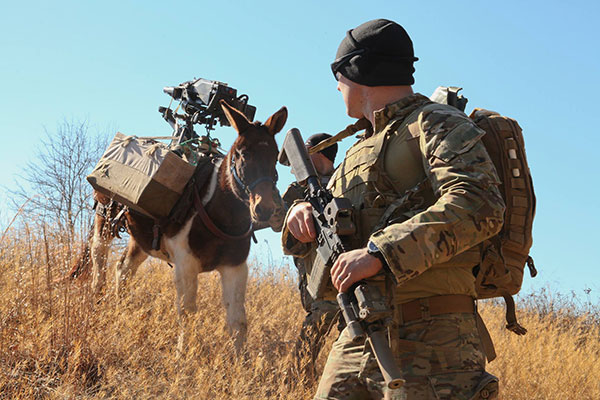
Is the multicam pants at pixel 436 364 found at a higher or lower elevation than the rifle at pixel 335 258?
lower

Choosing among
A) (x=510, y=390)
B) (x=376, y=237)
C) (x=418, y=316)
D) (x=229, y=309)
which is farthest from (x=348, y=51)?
(x=510, y=390)

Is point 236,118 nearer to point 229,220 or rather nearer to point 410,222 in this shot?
point 229,220

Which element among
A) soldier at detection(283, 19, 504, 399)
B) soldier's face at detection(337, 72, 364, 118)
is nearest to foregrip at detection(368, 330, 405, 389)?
soldier at detection(283, 19, 504, 399)

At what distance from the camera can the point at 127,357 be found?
5.17 metres

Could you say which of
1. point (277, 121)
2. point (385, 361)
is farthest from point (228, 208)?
point (385, 361)

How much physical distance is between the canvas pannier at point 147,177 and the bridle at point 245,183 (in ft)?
2.05


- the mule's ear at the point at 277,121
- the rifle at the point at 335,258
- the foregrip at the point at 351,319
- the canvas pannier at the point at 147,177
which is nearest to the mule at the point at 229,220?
the mule's ear at the point at 277,121

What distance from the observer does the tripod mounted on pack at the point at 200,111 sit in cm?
753

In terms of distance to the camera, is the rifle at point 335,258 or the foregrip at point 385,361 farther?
the rifle at point 335,258

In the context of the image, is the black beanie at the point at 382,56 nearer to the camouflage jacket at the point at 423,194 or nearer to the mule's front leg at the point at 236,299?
the camouflage jacket at the point at 423,194

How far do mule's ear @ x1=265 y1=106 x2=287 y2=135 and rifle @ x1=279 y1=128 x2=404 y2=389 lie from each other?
3308mm

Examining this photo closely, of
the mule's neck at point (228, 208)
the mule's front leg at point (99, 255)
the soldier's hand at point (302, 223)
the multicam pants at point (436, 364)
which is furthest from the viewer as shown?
the mule's neck at point (228, 208)

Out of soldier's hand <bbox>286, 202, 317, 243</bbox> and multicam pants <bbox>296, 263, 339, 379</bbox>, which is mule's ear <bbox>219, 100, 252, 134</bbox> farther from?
soldier's hand <bbox>286, 202, 317, 243</bbox>

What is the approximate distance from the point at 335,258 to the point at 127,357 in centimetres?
346
